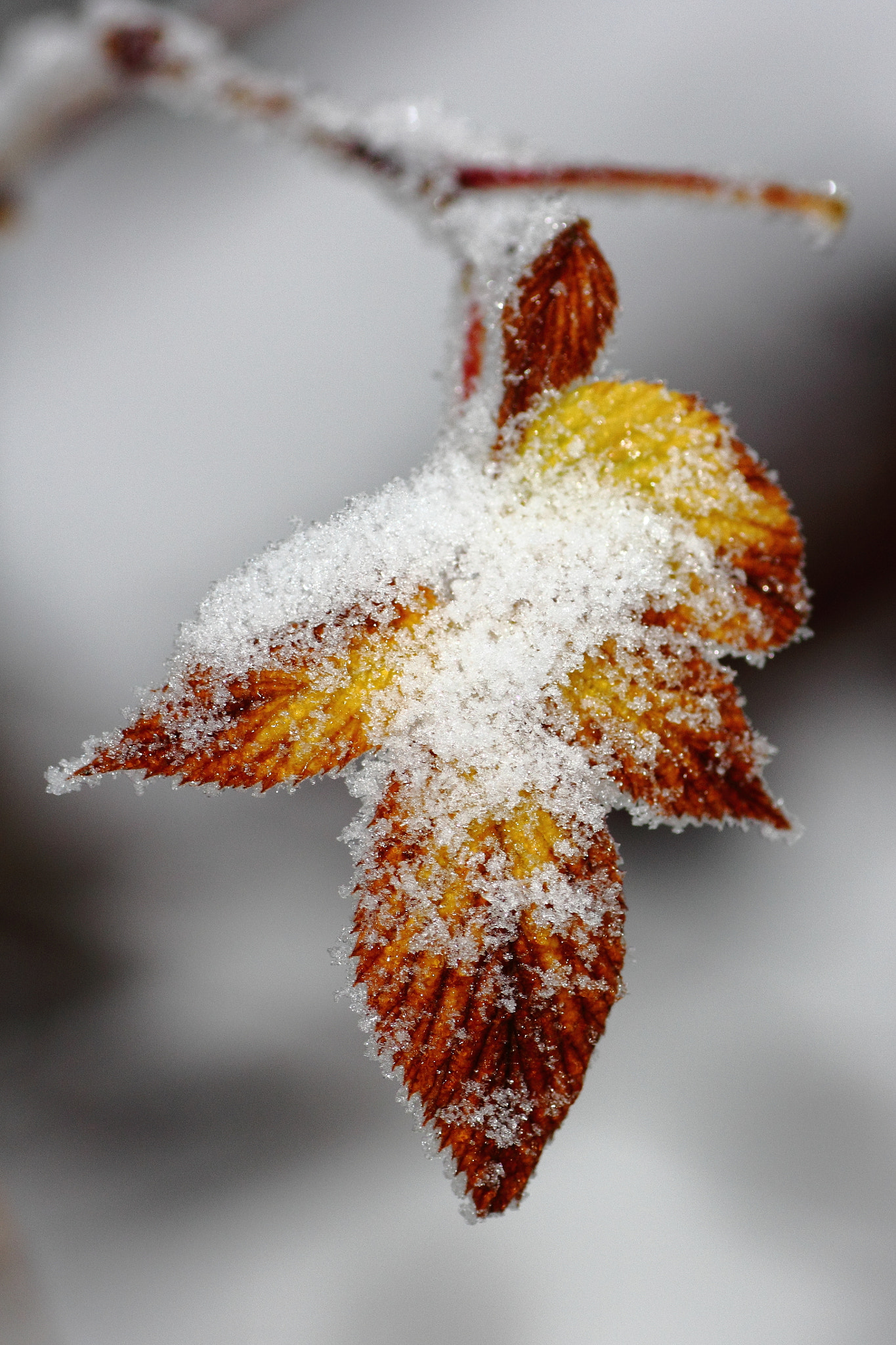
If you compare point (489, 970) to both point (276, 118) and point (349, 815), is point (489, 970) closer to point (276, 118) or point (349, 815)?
point (276, 118)

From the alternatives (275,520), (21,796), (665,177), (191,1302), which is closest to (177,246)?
(275,520)

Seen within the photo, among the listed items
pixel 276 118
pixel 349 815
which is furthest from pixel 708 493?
pixel 349 815

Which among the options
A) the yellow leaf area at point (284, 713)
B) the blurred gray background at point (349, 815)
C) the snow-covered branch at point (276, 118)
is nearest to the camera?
the yellow leaf area at point (284, 713)

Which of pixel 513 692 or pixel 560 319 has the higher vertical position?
pixel 560 319

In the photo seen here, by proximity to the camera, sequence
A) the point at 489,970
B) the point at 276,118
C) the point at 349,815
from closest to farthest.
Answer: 1. the point at 489,970
2. the point at 276,118
3. the point at 349,815

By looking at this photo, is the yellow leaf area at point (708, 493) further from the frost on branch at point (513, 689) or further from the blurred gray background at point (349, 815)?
the blurred gray background at point (349, 815)

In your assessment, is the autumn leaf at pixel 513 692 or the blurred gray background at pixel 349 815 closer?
the autumn leaf at pixel 513 692

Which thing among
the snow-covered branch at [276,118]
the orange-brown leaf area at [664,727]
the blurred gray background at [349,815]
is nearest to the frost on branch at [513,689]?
the orange-brown leaf area at [664,727]

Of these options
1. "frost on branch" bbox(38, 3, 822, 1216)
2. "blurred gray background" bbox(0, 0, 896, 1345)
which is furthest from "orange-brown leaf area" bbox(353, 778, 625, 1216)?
"blurred gray background" bbox(0, 0, 896, 1345)
